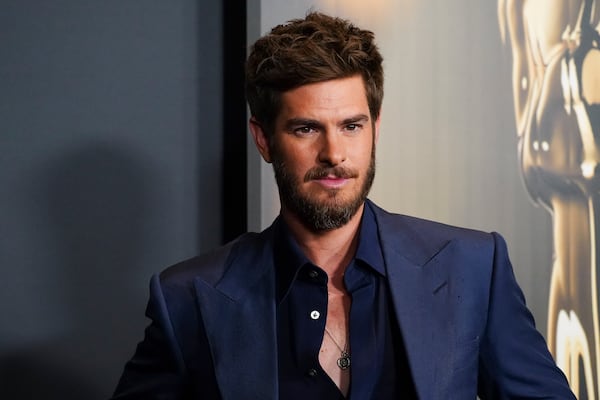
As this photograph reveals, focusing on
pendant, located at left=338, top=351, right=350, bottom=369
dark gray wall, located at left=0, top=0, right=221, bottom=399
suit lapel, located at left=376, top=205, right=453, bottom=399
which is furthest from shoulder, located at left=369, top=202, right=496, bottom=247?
dark gray wall, located at left=0, top=0, right=221, bottom=399

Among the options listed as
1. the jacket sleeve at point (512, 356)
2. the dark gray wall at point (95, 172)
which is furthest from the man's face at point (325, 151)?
the dark gray wall at point (95, 172)

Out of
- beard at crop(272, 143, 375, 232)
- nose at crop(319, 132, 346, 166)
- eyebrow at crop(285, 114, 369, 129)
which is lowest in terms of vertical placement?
A: beard at crop(272, 143, 375, 232)

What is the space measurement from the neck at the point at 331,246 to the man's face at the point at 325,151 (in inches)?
1.5

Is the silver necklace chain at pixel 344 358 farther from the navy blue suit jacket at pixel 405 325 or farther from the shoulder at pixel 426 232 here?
the shoulder at pixel 426 232

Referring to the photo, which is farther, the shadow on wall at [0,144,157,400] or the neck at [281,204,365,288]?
the shadow on wall at [0,144,157,400]

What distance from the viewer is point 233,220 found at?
71.0 inches

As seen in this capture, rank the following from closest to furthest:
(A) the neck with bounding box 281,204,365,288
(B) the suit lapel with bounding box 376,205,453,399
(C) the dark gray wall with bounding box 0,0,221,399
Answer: (B) the suit lapel with bounding box 376,205,453,399, (A) the neck with bounding box 281,204,365,288, (C) the dark gray wall with bounding box 0,0,221,399

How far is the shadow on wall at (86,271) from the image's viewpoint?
1631 mm

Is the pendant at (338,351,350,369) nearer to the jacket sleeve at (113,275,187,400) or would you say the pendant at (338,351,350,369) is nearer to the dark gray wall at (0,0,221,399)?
the jacket sleeve at (113,275,187,400)

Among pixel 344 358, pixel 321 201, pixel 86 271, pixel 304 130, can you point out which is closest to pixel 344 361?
pixel 344 358

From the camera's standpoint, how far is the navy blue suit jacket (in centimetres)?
126

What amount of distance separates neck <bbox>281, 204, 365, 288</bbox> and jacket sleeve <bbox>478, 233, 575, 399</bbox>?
0.23 m

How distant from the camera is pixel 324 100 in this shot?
4.18 ft

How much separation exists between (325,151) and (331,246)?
173 mm
